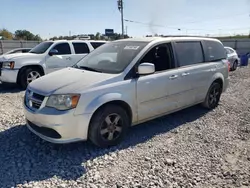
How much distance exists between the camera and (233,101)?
6633mm

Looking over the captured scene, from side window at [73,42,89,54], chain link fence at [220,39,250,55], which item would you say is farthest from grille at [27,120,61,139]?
chain link fence at [220,39,250,55]

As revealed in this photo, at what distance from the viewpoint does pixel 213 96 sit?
582cm

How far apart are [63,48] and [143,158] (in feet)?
21.3

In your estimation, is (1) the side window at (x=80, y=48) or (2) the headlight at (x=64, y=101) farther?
(1) the side window at (x=80, y=48)

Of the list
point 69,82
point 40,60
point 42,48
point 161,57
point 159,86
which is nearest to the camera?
point 69,82

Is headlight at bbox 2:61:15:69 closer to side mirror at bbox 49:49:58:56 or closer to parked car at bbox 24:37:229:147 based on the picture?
side mirror at bbox 49:49:58:56

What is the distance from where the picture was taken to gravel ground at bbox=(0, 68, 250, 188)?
9.82 feet

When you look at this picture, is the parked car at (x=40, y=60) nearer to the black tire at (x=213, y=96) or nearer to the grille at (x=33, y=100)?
the grille at (x=33, y=100)

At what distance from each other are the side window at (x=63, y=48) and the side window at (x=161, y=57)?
5262 millimetres

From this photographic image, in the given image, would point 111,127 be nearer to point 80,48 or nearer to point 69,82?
point 69,82

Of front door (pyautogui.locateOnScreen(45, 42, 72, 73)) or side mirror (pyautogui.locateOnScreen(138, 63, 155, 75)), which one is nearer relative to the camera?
side mirror (pyautogui.locateOnScreen(138, 63, 155, 75))

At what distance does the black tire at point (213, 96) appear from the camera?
5.66m

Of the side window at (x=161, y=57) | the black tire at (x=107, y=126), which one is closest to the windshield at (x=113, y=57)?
the side window at (x=161, y=57)

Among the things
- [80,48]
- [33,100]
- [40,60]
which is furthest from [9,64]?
[33,100]
